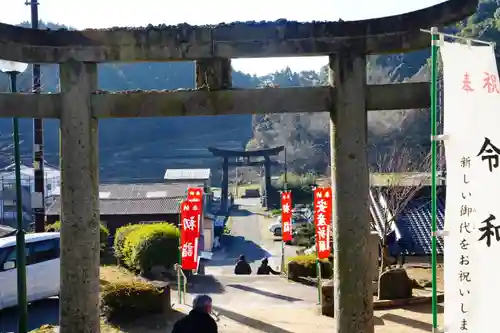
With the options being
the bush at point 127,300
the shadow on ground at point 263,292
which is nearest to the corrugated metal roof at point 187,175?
the shadow on ground at point 263,292

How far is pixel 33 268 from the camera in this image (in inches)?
472

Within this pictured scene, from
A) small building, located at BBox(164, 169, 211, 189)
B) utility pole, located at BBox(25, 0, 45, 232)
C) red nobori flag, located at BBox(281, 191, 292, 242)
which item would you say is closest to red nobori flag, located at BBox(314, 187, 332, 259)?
red nobori flag, located at BBox(281, 191, 292, 242)

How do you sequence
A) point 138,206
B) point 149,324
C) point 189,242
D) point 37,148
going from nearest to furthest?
point 149,324 < point 189,242 < point 37,148 < point 138,206

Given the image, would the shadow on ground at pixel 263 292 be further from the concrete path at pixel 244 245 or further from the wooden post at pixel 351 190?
the concrete path at pixel 244 245

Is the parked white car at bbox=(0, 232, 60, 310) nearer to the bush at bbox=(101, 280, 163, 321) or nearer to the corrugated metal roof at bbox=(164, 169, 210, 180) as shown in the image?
the bush at bbox=(101, 280, 163, 321)

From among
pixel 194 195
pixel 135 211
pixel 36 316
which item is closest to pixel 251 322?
pixel 36 316

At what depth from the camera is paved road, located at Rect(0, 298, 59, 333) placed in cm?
1073

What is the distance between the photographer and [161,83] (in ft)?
277

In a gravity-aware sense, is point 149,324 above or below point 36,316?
above

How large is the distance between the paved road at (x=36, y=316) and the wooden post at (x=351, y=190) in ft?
22.5

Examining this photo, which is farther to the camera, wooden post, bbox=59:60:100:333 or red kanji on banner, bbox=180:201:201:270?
red kanji on banner, bbox=180:201:201:270

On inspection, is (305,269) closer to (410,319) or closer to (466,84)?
(410,319)

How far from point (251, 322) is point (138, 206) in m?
19.0

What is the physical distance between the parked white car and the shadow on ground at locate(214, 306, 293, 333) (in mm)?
3740
